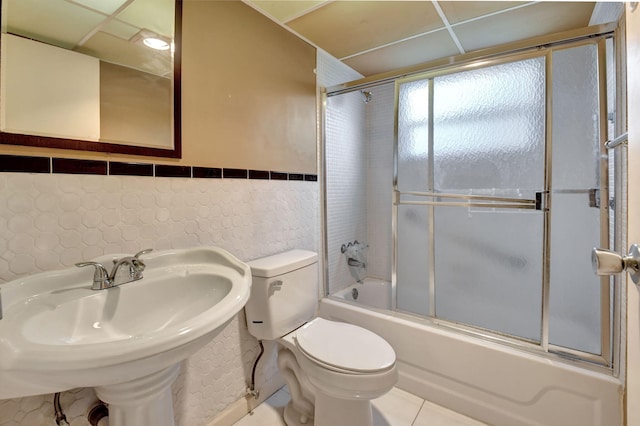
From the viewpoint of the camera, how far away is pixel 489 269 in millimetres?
1947

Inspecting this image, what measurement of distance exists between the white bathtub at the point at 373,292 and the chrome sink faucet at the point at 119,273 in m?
1.58

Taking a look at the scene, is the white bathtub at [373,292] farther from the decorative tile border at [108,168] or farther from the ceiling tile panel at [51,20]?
the ceiling tile panel at [51,20]

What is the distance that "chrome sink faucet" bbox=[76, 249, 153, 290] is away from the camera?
0.92 m

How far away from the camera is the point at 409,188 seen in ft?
6.79

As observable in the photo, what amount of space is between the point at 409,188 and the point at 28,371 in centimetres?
198

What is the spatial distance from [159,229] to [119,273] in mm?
230

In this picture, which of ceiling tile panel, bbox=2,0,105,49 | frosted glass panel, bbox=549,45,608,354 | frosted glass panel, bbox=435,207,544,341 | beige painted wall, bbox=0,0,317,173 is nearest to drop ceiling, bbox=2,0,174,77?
ceiling tile panel, bbox=2,0,105,49

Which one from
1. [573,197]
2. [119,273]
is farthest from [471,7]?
[119,273]

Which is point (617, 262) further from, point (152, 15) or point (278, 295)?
point (152, 15)

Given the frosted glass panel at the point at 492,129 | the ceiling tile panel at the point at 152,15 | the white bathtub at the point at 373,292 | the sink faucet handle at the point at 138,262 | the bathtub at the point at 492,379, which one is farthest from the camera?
the white bathtub at the point at 373,292

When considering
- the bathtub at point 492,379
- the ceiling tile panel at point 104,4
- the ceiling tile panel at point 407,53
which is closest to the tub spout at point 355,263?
the bathtub at point 492,379

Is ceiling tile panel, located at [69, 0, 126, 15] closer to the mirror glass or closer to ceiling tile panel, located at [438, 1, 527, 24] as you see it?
the mirror glass

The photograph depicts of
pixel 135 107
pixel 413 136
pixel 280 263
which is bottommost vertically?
pixel 280 263

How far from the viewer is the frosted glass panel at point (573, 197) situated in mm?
1613
